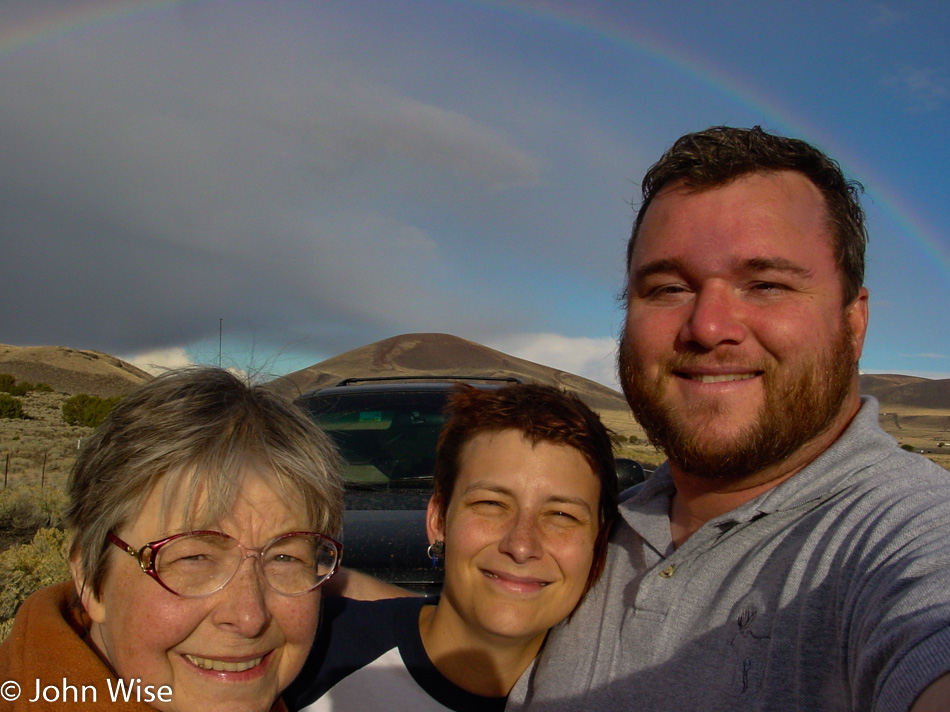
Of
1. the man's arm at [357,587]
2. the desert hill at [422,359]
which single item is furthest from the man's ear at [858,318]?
the desert hill at [422,359]

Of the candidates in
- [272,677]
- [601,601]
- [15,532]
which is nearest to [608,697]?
[601,601]

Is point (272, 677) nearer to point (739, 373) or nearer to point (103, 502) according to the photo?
point (103, 502)

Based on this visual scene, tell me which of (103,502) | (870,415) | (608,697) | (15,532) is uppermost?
(870,415)

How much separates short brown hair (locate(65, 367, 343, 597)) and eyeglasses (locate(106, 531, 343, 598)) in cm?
7

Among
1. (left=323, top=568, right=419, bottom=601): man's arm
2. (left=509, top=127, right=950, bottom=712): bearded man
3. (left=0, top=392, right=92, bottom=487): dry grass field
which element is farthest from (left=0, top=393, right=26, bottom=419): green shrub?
(left=509, top=127, right=950, bottom=712): bearded man

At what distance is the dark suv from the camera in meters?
2.96

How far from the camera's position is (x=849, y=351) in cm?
203

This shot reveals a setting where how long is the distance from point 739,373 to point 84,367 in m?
68.3

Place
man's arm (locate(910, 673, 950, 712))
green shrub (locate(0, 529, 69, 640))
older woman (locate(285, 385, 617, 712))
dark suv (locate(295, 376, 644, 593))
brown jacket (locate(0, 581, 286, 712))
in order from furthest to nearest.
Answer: green shrub (locate(0, 529, 69, 640))
dark suv (locate(295, 376, 644, 593))
older woman (locate(285, 385, 617, 712))
brown jacket (locate(0, 581, 286, 712))
man's arm (locate(910, 673, 950, 712))

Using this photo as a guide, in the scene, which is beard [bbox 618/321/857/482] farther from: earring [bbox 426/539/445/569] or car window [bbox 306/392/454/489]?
car window [bbox 306/392/454/489]

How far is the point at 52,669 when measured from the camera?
5.15ft

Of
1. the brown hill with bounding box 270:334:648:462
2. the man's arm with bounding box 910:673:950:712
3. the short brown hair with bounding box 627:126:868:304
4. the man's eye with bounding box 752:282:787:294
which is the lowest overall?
the man's arm with bounding box 910:673:950:712

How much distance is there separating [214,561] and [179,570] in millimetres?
79

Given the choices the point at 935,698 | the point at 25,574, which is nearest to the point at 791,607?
the point at 935,698
